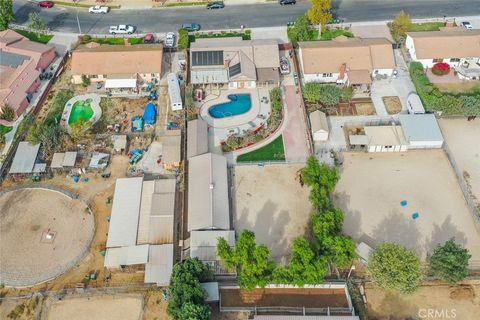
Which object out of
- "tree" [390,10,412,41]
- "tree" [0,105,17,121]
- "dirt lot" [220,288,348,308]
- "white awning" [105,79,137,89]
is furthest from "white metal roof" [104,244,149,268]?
"tree" [390,10,412,41]

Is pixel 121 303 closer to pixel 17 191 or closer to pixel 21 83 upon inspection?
pixel 17 191

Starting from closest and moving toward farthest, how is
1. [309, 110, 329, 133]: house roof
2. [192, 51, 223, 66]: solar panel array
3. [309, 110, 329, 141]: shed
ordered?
1. [309, 110, 329, 141]: shed
2. [309, 110, 329, 133]: house roof
3. [192, 51, 223, 66]: solar panel array

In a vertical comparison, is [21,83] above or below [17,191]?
above

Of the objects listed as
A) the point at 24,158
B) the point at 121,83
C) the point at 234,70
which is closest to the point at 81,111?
the point at 121,83

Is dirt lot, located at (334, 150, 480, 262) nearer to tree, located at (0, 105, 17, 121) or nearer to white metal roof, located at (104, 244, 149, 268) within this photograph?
white metal roof, located at (104, 244, 149, 268)

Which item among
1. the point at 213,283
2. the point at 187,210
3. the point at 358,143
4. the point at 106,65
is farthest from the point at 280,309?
the point at 106,65

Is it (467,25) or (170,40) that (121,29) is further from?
(467,25)
